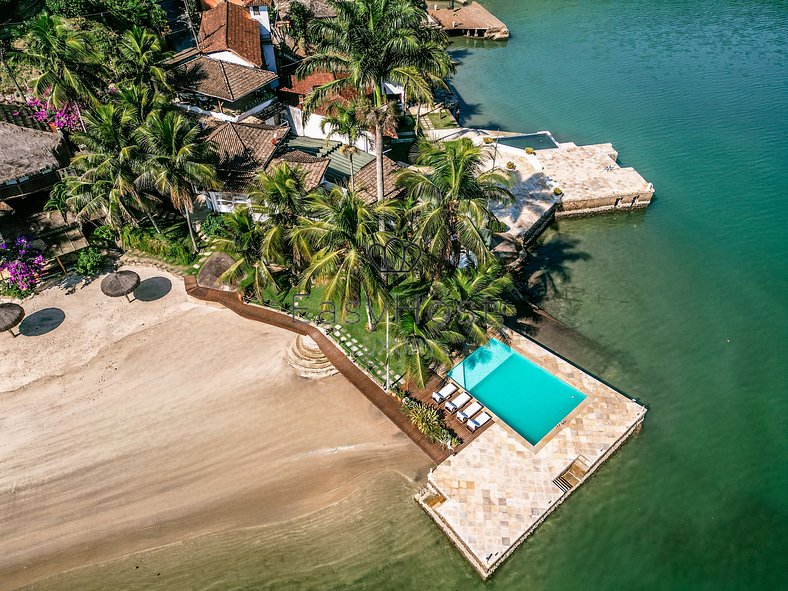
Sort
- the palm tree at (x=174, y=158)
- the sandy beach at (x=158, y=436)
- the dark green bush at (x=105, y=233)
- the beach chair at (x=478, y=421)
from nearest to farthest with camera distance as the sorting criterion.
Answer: the sandy beach at (x=158, y=436), the beach chair at (x=478, y=421), the palm tree at (x=174, y=158), the dark green bush at (x=105, y=233)

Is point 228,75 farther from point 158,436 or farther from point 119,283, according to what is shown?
point 158,436

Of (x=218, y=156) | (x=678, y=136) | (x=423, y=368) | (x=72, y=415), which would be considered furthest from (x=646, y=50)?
(x=72, y=415)

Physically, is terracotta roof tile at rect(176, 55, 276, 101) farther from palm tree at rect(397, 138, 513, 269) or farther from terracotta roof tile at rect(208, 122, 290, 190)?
palm tree at rect(397, 138, 513, 269)

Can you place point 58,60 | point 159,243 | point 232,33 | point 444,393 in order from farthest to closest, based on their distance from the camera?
point 232,33
point 58,60
point 159,243
point 444,393

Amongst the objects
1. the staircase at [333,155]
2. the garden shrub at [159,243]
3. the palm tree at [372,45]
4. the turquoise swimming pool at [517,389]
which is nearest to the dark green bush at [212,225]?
the garden shrub at [159,243]

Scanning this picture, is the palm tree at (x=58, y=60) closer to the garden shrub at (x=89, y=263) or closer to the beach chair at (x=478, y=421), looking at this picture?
the garden shrub at (x=89, y=263)

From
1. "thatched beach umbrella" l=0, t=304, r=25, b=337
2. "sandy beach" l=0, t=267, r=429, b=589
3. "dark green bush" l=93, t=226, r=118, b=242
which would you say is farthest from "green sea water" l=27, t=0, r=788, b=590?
"dark green bush" l=93, t=226, r=118, b=242

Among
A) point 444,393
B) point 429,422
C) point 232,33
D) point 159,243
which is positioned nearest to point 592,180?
point 444,393
